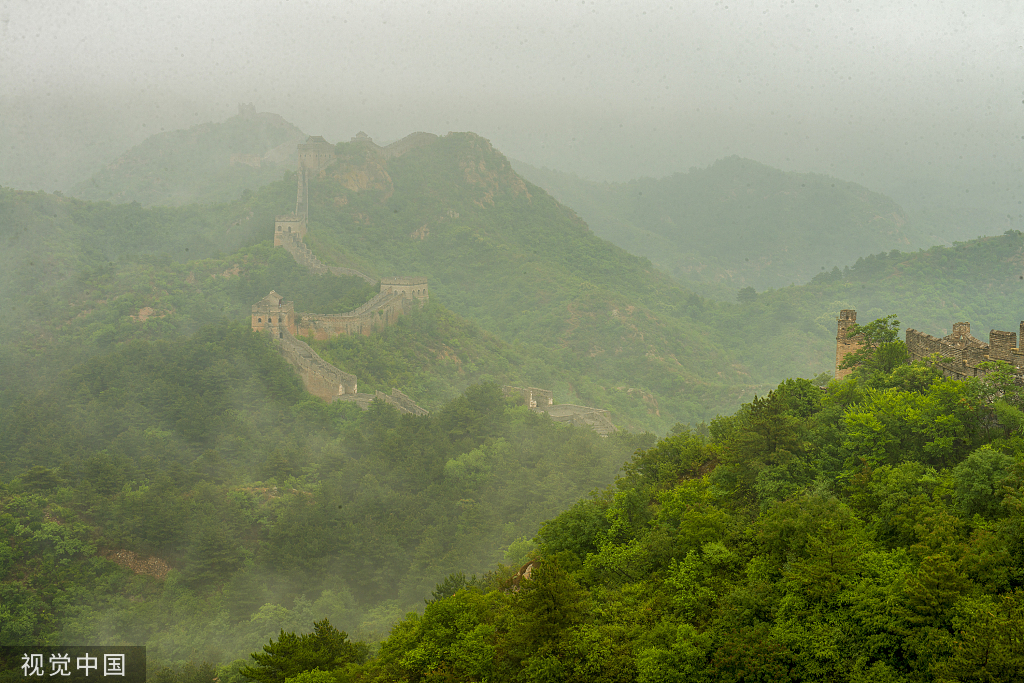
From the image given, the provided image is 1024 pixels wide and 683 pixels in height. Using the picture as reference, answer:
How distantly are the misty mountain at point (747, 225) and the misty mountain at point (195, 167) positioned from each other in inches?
2595

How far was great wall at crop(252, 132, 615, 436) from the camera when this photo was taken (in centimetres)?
5938

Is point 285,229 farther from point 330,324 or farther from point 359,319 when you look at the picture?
point 330,324

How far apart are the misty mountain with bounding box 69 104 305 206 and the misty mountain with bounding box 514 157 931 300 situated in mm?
65908

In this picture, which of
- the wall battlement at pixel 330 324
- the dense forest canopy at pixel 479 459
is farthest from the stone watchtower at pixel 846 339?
the wall battlement at pixel 330 324

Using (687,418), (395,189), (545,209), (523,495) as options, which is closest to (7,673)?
(523,495)

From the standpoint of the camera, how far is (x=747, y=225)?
18000 centimetres

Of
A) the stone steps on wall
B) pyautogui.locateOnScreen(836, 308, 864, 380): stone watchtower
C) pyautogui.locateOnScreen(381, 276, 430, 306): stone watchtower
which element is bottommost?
pyautogui.locateOnScreen(836, 308, 864, 380): stone watchtower

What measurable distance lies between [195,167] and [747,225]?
11543 cm

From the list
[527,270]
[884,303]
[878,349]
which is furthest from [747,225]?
[878,349]

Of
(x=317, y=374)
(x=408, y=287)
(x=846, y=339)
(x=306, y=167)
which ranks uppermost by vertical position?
(x=306, y=167)

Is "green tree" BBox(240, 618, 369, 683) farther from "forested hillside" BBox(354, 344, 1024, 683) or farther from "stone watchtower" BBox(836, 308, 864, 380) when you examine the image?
"stone watchtower" BBox(836, 308, 864, 380)

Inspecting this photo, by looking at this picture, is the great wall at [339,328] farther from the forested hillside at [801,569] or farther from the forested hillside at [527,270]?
the forested hillside at [801,569]

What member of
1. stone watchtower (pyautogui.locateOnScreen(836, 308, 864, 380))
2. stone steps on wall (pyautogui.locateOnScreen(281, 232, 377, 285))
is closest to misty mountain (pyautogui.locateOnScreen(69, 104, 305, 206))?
stone steps on wall (pyautogui.locateOnScreen(281, 232, 377, 285))

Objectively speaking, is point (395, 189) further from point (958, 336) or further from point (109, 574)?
point (958, 336)
